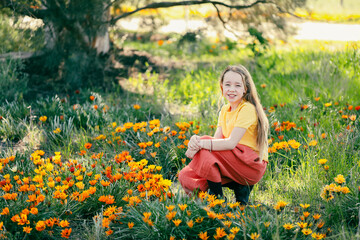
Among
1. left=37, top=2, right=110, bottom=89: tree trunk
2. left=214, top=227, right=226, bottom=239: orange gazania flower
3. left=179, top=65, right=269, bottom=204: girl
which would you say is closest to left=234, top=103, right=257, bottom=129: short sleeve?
left=179, top=65, right=269, bottom=204: girl

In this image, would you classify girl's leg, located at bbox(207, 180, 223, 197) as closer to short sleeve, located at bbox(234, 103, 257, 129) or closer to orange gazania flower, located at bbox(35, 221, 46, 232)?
short sleeve, located at bbox(234, 103, 257, 129)

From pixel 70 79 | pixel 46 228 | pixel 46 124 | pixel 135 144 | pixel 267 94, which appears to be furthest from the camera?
pixel 70 79

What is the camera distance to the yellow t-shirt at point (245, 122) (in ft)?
8.61

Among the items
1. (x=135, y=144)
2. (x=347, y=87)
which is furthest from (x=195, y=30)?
(x=135, y=144)

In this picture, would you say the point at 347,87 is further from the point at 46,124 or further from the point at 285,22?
the point at 46,124

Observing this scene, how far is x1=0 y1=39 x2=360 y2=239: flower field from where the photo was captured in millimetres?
2221

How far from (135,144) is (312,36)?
28.0ft

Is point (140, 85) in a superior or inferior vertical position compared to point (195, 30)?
inferior

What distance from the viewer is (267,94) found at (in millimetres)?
4984

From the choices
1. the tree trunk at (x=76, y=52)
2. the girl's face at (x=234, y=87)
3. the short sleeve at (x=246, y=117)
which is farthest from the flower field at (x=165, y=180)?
the tree trunk at (x=76, y=52)

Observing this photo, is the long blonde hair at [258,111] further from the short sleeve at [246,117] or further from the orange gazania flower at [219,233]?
the orange gazania flower at [219,233]

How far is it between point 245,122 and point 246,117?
0.04 metres

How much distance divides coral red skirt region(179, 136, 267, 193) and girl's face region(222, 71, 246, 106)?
32 cm

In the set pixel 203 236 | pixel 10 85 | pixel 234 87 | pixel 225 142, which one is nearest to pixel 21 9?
pixel 10 85
